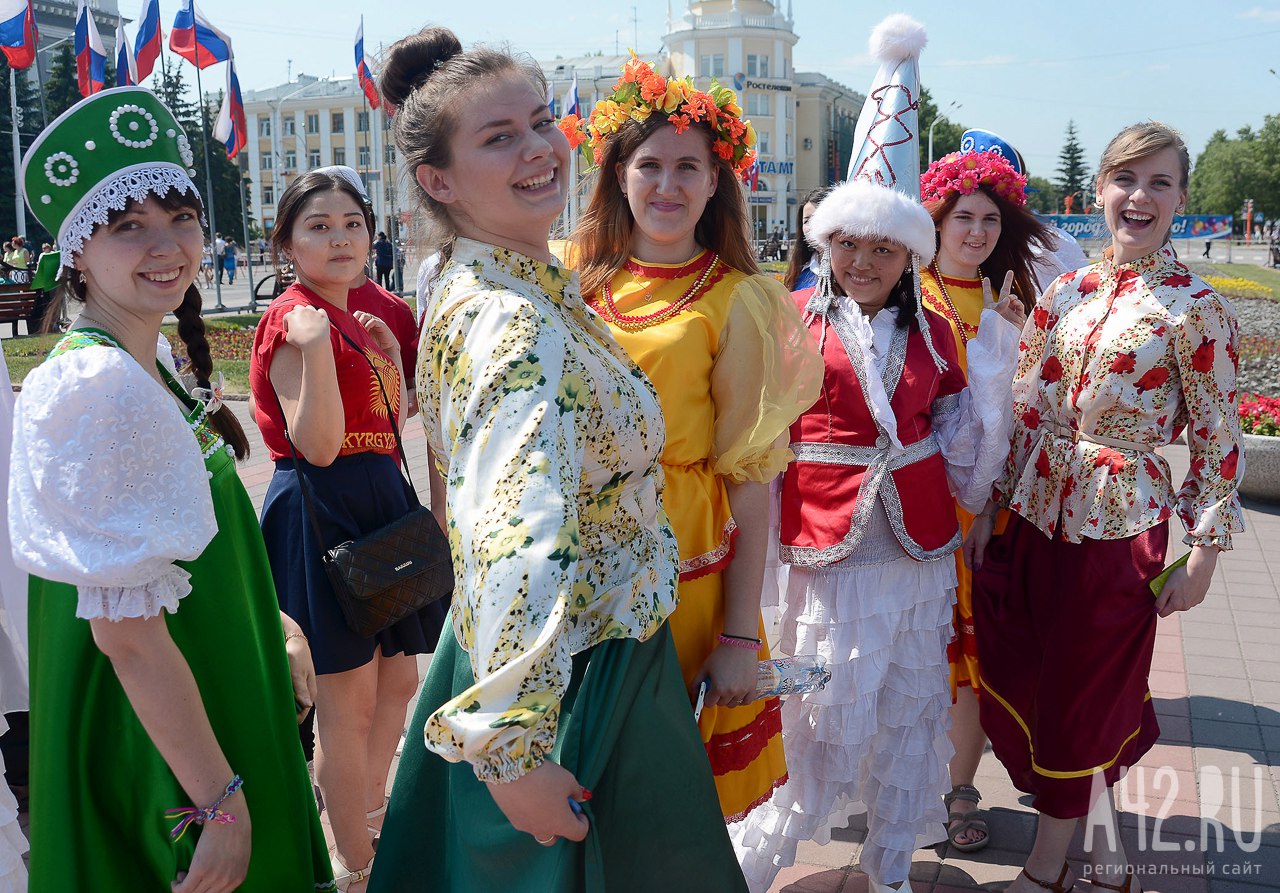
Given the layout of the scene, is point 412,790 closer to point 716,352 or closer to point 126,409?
point 126,409

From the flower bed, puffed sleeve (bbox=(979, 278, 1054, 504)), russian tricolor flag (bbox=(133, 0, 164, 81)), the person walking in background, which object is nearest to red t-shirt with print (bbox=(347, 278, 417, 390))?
puffed sleeve (bbox=(979, 278, 1054, 504))

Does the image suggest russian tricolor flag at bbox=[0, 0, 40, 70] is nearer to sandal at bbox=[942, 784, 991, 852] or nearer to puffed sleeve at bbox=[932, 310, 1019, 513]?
puffed sleeve at bbox=[932, 310, 1019, 513]

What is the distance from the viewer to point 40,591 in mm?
1847

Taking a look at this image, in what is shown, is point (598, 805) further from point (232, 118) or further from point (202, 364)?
point (232, 118)

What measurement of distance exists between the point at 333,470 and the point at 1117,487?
2.26m

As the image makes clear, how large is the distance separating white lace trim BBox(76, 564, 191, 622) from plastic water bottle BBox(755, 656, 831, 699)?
1251 mm

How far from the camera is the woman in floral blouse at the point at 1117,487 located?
9.80 feet

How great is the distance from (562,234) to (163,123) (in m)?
1.54

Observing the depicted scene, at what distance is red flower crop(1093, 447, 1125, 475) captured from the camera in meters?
3.03

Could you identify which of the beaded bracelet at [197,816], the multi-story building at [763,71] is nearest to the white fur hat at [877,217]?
the beaded bracelet at [197,816]

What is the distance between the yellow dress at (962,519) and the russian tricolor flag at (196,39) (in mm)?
17860

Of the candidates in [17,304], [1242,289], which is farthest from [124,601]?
[1242,289]

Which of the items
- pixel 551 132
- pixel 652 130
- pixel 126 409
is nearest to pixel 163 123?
pixel 126 409

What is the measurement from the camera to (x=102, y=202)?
1.86m
